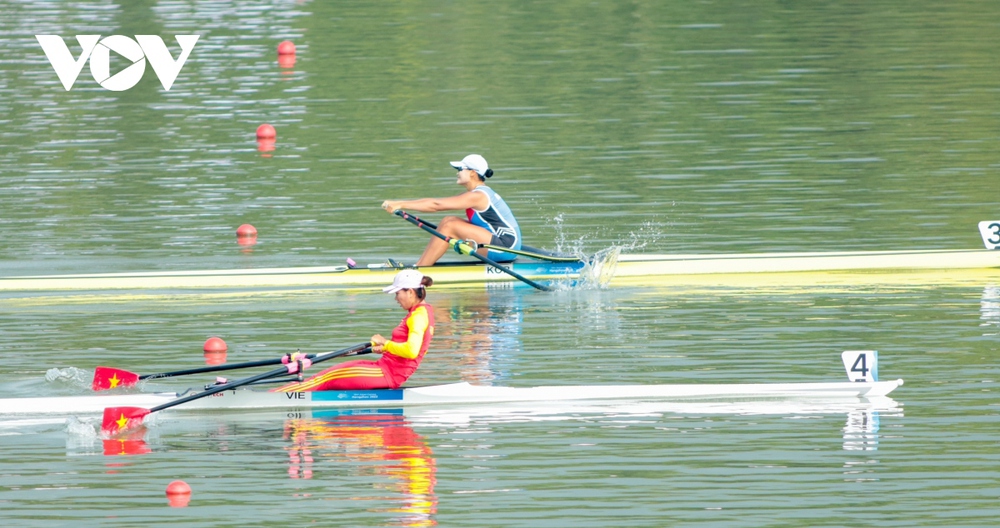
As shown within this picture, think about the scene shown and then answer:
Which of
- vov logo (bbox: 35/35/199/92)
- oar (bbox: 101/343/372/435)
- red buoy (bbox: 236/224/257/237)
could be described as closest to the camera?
oar (bbox: 101/343/372/435)

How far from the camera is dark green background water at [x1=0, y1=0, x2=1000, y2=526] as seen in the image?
34.9ft

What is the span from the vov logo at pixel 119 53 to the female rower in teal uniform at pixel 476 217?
1753cm

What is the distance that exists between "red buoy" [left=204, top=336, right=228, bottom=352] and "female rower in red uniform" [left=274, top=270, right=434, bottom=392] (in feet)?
5.72

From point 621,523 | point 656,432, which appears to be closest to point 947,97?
point 656,432

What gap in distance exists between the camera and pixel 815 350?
13992 mm

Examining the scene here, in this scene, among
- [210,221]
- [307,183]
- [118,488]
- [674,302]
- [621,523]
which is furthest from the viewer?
[307,183]

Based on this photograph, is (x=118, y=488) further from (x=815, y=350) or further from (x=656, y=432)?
(x=815, y=350)

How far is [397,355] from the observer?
12.4 meters

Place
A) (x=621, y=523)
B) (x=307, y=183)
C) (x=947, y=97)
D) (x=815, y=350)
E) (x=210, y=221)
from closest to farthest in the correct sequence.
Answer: (x=621, y=523) → (x=815, y=350) → (x=210, y=221) → (x=307, y=183) → (x=947, y=97)

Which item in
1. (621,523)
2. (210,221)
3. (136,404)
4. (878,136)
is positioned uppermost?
(878,136)

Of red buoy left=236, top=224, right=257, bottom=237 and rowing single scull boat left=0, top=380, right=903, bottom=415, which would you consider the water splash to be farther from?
red buoy left=236, top=224, right=257, bottom=237

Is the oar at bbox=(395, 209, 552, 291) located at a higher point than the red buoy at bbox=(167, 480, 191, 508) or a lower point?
higher

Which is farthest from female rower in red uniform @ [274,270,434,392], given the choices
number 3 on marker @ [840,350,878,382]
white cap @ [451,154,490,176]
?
white cap @ [451,154,490,176]

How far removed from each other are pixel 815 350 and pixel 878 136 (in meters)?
12.6
